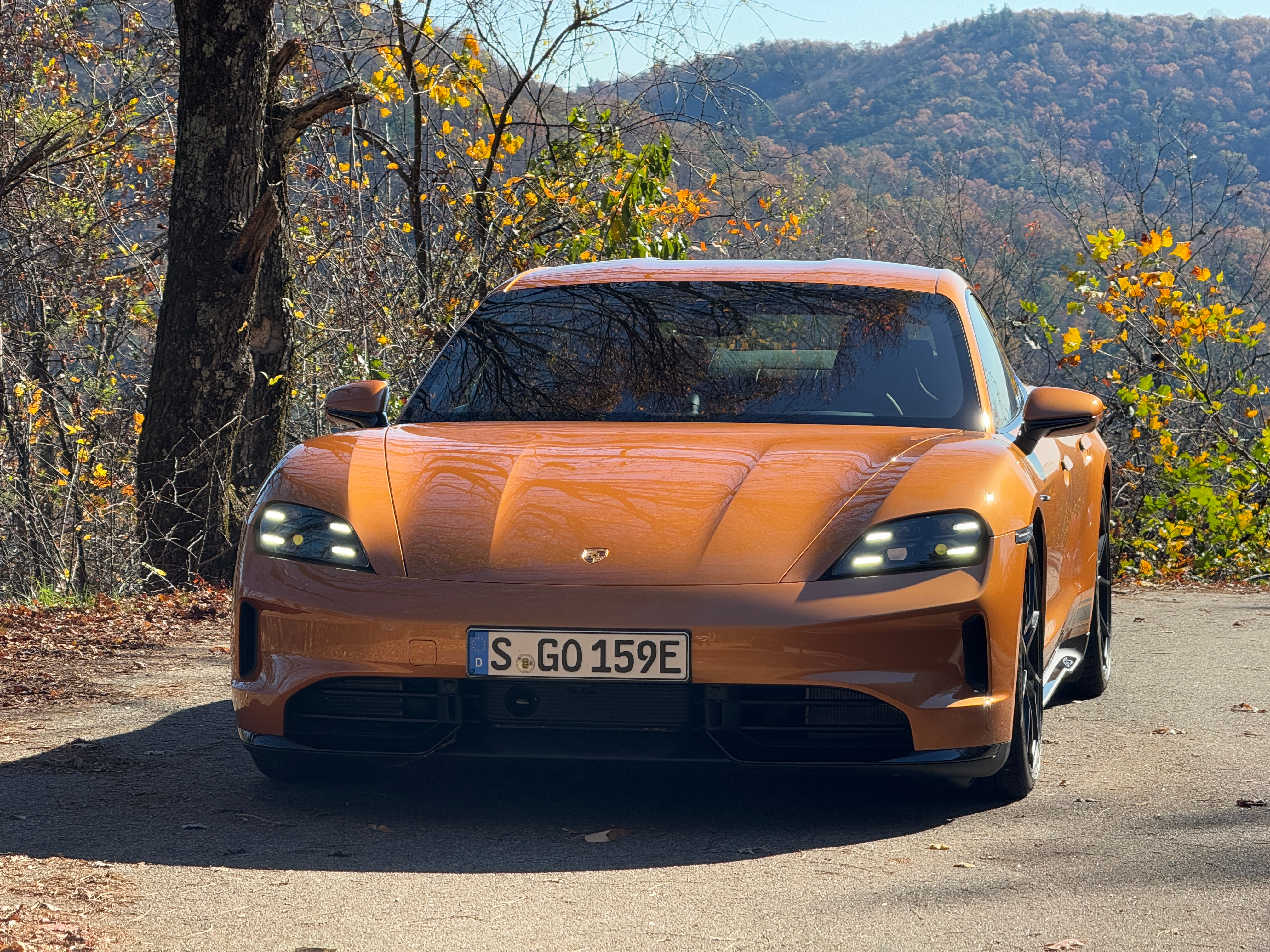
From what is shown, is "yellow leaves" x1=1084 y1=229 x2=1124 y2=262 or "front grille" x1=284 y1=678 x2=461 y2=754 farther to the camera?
"yellow leaves" x1=1084 y1=229 x2=1124 y2=262

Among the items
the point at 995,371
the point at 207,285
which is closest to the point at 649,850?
the point at 995,371

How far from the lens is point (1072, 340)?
479 inches

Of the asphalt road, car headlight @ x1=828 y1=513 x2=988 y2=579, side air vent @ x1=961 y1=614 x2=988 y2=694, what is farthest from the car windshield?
the asphalt road

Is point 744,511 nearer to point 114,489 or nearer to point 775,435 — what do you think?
point 775,435

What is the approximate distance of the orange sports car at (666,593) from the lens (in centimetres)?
353

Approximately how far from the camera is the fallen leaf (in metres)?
3.62

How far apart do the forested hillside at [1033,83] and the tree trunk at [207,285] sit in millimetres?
28324

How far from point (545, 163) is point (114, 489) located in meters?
6.27

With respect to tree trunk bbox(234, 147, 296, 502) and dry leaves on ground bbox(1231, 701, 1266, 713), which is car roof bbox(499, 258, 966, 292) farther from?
tree trunk bbox(234, 147, 296, 502)

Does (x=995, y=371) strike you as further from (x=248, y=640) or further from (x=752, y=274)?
(x=248, y=640)

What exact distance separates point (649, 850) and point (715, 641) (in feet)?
1.66

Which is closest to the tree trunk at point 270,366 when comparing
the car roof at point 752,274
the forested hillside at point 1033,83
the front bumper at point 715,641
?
the car roof at point 752,274

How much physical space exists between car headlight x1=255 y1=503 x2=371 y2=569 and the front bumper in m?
0.05

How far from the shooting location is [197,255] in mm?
8828
